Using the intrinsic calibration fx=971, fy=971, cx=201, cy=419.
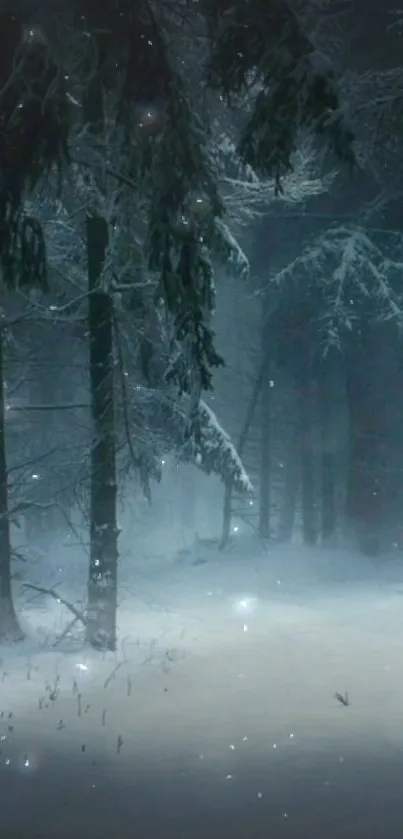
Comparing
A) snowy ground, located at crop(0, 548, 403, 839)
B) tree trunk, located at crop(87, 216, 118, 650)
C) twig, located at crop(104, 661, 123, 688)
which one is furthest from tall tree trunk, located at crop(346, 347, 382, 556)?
twig, located at crop(104, 661, 123, 688)

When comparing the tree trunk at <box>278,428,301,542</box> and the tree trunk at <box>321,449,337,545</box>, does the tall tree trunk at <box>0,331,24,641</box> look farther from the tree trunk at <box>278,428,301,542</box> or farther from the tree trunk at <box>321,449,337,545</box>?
the tree trunk at <box>278,428,301,542</box>

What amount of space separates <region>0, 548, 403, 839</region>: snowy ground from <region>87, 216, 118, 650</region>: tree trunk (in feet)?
4.57

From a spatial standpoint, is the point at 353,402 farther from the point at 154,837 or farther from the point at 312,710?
the point at 154,837

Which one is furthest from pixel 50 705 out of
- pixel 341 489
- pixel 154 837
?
pixel 341 489

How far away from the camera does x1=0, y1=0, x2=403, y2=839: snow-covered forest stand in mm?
9273

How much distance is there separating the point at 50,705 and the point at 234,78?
23.3ft

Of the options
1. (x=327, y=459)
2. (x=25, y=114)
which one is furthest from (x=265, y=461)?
(x=25, y=114)

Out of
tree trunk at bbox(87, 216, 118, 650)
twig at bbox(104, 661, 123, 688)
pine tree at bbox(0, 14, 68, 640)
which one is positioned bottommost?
twig at bbox(104, 661, 123, 688)

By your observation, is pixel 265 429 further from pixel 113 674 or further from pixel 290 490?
pixel 113 674

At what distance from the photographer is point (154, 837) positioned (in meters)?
7.25

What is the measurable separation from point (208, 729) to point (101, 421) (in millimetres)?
4689

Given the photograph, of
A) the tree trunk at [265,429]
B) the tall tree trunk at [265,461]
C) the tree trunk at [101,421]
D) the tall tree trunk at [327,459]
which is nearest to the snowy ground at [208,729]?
the tree trunk at [101,421]

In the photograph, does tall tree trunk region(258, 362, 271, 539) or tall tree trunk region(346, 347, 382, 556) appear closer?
tall tree trunk region(346, 347, 382, 556)

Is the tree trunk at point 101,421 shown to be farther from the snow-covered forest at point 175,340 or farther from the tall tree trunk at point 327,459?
the tall tree trunk at point 327,459
